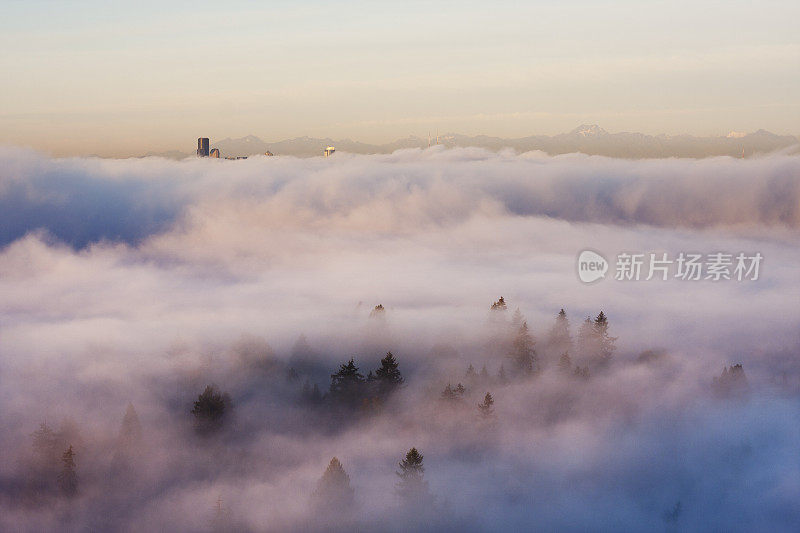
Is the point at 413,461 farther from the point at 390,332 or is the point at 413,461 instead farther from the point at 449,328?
the point at 449,328

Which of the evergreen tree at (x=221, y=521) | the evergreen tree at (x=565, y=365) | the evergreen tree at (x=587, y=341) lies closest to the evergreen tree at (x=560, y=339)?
the evergreen tree at (x=587, y=341)

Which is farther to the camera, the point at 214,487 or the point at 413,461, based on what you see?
the point at 214,487

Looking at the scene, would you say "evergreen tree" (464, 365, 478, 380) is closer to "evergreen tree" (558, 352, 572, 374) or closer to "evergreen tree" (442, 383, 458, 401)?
"evergreen tree" (442, 383, 458, 401)

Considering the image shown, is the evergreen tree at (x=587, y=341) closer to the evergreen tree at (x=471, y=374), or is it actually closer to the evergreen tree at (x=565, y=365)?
the evergreen tree at (x=565, y=365)

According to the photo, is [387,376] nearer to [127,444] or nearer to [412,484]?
[412,484]

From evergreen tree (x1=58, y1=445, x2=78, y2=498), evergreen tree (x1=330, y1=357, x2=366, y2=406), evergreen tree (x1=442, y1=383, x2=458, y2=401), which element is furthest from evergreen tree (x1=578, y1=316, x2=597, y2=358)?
evergreen tree (x1=58, y1=445, x2=78, y2=498)

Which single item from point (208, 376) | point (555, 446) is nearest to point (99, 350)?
point (208, 376)

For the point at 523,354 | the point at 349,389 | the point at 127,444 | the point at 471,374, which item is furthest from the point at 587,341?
the point at 127,444
